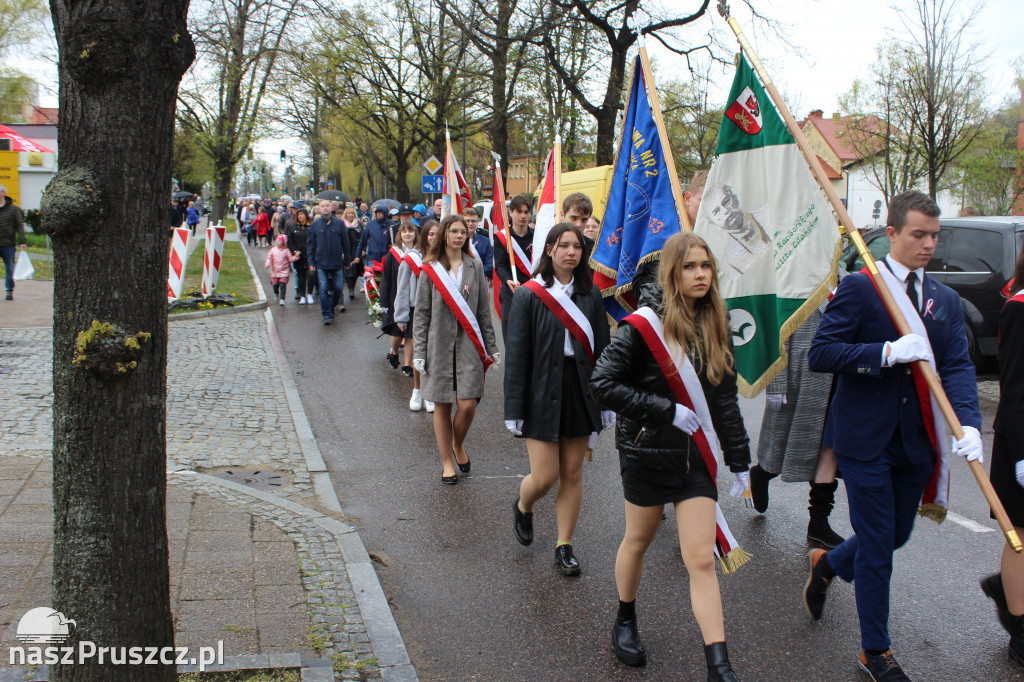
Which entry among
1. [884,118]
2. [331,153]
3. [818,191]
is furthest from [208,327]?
[331,153]

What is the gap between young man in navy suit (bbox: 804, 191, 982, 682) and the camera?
11.6 ft

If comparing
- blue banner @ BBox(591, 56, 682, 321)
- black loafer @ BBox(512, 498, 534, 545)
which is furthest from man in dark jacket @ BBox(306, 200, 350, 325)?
black loafer @ BBox(512, 498, 534, 545)

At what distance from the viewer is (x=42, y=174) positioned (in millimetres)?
35094

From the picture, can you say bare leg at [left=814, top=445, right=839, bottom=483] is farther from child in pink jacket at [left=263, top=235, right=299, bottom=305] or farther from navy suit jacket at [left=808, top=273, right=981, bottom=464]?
child in pink jacket at [left=263, top=235, right=299, bottom=305]

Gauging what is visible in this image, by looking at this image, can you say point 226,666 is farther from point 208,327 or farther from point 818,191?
point 208,327

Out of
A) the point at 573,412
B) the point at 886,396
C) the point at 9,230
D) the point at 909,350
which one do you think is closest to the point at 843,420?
the point at 886,396

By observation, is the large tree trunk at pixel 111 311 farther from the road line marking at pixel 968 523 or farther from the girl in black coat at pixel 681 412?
the road line marking at pixel 968 523

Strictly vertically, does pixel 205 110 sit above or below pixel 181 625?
above

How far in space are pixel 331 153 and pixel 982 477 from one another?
6082 cm

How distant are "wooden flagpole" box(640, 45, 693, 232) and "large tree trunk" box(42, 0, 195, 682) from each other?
3.09 m

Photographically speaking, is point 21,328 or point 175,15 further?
point 21,328

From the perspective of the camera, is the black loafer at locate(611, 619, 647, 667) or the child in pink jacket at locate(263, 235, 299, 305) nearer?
the black loafer at locate(611, 619, 647, 667)

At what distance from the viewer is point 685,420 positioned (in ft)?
11.1

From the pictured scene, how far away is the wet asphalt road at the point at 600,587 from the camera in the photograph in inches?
148
